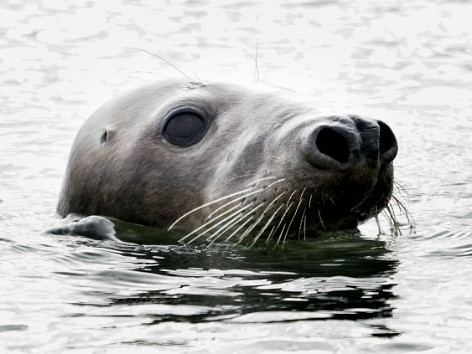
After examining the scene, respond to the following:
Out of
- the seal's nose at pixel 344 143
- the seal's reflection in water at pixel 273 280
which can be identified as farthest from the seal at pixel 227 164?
the seal's reflection in water at pixel 273 280

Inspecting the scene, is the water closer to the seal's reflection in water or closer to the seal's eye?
the seal's reflection in water

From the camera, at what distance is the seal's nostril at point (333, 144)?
7.62 m

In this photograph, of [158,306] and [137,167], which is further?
[137,167]

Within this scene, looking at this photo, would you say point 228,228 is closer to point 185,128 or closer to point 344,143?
point 344,143

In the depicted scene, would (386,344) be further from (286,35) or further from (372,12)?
(372,12)

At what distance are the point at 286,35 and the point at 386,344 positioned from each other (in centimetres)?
1075

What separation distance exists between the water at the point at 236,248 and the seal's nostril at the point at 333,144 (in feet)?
2.27

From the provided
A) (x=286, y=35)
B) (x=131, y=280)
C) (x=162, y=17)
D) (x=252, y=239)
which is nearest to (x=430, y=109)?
(x=286, y=35)

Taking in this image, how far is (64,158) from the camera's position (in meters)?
12.6

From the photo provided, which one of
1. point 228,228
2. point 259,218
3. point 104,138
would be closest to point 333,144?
point 259,218

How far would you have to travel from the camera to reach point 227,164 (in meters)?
8.31

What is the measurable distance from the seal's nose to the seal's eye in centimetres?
133

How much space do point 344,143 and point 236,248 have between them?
3.86 ft

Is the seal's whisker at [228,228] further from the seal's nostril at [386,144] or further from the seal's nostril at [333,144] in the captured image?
the seal's nostril at [386,144]
